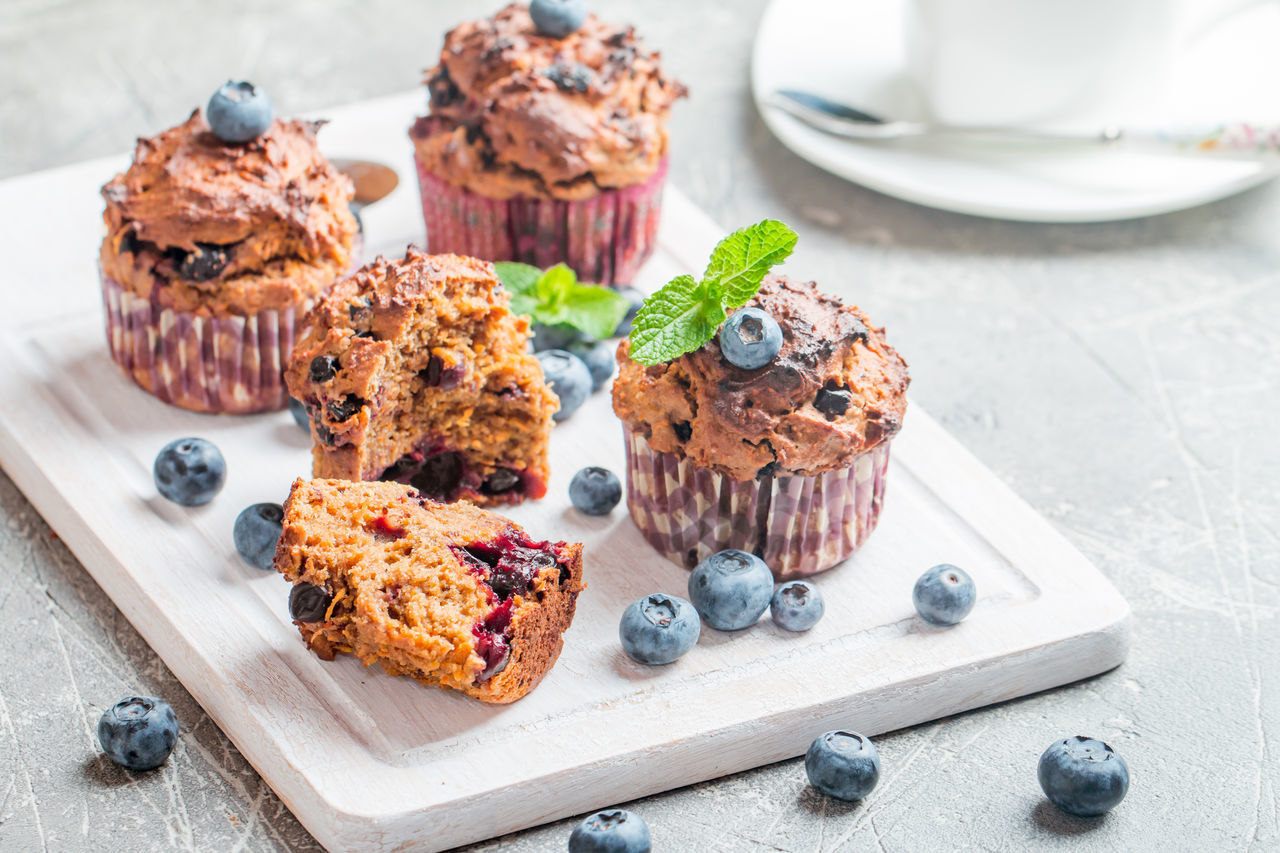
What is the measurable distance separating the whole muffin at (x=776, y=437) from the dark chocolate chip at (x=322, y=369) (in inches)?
30.2

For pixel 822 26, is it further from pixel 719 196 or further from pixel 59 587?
pixel 59 587

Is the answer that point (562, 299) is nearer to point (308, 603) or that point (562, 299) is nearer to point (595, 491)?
point (595, 491)

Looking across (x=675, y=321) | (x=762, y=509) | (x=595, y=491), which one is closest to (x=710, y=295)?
(x=675, y=321)

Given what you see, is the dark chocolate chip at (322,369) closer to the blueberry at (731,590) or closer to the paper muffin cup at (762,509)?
the paper muffin cup at (762,509)

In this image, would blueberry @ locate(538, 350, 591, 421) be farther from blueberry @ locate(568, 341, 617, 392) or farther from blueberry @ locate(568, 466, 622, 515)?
blueberry @ locate(568, 466, 622, 515)

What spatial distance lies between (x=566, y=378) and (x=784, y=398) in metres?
1.03

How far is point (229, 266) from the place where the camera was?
4.77 meters

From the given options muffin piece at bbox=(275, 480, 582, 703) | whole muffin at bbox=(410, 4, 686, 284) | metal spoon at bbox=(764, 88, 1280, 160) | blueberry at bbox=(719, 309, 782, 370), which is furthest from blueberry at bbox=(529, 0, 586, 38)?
muffin piece at bbox=(275, 480, 582, 703)

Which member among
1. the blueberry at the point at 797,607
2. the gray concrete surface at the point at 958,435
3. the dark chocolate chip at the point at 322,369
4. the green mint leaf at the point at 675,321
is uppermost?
the green mint leaf at the point at 675,321

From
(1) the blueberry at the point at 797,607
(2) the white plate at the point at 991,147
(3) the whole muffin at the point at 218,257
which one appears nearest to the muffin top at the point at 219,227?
(3) the whole muffin at the point at 218,257

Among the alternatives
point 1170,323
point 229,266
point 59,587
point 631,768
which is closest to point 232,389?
point 229,266

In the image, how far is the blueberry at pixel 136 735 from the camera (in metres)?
3.86

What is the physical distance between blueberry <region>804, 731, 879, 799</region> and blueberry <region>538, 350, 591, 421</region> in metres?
1.48

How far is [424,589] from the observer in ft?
12.9
